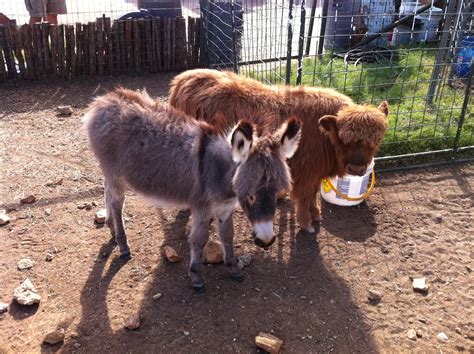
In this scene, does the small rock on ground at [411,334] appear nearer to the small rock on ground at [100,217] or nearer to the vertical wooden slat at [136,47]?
the small rock on ground at [100,217]

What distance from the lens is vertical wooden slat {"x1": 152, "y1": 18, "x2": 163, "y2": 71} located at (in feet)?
28.2

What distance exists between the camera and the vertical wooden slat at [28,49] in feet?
26.0

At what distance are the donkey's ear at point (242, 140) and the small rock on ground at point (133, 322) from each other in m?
1.59

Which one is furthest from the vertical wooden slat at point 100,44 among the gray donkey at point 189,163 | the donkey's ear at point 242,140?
the donkey's ear at point 242,140

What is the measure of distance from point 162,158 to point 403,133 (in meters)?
4.08

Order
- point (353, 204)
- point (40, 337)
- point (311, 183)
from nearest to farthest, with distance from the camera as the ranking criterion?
1. point (40, 337)
2. point (311, 183)
3. point (353, 204)

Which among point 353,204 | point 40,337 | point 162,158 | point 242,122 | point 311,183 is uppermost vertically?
point 242,122

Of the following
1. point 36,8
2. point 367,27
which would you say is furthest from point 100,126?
point 367,27

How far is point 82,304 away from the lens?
3748mm

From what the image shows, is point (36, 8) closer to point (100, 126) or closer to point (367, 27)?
point (100, 126)

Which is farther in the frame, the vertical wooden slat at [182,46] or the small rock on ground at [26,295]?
the vertical wooden slat at [182,46]

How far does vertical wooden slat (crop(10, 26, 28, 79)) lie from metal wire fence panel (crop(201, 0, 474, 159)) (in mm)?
3556

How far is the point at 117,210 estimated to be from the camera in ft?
13.6

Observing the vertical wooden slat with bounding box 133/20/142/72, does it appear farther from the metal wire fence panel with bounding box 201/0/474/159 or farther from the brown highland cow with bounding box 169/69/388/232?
the brown highland cow with bounding box 169/69/388/232
